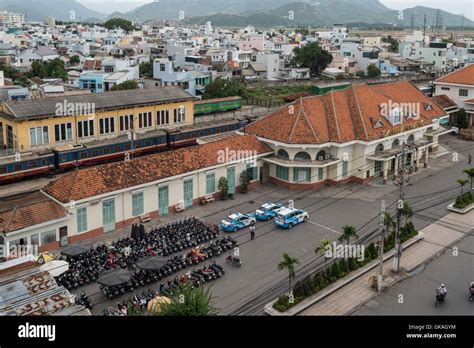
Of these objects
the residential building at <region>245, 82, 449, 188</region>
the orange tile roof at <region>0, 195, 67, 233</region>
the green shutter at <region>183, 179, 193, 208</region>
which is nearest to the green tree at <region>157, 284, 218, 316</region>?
the orange tile roof at <region>0, 195, 67, 233</region>

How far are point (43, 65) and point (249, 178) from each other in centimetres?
5480

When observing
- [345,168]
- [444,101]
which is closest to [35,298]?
[345,168]

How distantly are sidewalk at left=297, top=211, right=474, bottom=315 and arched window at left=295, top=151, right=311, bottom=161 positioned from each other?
9.51 metres

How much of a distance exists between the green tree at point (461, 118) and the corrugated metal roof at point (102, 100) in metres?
27.1

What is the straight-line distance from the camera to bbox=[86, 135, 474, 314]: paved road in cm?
2159

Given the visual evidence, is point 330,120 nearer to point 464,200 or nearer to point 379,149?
point 379,149

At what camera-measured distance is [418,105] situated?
4281cm

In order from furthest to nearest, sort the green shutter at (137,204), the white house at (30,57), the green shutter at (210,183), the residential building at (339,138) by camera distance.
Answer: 1. the white house at (30,57)
2. the residential building at (339,138)
3. the green shutter at (210,183)
4. the green shutter at (137,204)

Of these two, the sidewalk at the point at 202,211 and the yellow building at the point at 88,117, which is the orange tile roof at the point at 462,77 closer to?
the yellow building at the point at 88,117

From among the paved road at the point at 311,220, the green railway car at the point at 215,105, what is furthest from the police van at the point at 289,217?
the green railway car at the point at 215,105

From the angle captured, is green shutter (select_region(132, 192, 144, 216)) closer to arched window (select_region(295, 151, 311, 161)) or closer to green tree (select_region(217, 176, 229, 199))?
green tree (select_region(217, 176, 229, 199))

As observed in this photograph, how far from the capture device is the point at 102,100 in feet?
133

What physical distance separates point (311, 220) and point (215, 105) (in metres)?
27.2

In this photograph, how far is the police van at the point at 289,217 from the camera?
91.6ft
